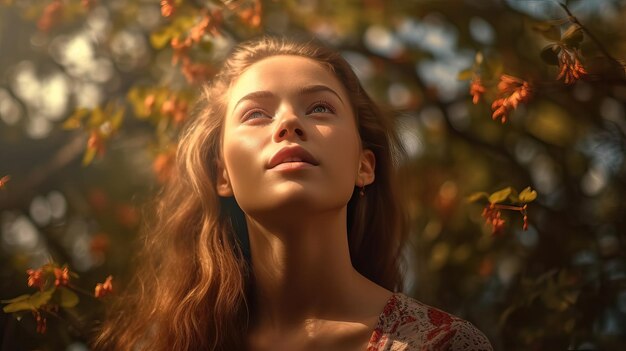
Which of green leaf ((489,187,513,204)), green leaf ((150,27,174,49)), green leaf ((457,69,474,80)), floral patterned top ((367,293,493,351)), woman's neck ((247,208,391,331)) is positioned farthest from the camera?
green leaf ((150,27,174,49))

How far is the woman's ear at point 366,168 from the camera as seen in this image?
2424 millimetres

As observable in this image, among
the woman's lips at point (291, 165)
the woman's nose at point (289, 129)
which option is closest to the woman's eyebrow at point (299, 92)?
the woman's nose at point (289, 129)

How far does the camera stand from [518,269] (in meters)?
3.07

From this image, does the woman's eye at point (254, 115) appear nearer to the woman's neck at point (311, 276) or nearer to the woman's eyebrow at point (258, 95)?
the woman's eyebrow at point (258, 95)

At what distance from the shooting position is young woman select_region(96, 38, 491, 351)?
85.7 inches

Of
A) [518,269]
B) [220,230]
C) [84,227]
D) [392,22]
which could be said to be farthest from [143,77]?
[518,269]

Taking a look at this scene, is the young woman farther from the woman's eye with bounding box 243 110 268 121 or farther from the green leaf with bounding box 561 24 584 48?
the green leaf with bounding box 561 24 584 48

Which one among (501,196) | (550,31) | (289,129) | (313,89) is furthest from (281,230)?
(550,31)

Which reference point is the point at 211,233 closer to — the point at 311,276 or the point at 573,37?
the point at 311,276

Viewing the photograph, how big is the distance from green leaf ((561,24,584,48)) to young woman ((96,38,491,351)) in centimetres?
54

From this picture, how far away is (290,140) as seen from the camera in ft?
7.18

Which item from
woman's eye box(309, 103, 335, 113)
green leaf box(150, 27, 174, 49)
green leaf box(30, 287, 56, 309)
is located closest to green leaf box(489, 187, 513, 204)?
woman's eye box(309, 103, 335, 113)

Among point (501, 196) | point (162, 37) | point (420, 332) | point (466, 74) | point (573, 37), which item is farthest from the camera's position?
point (162, 37)

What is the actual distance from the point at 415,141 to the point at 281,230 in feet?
2.27
